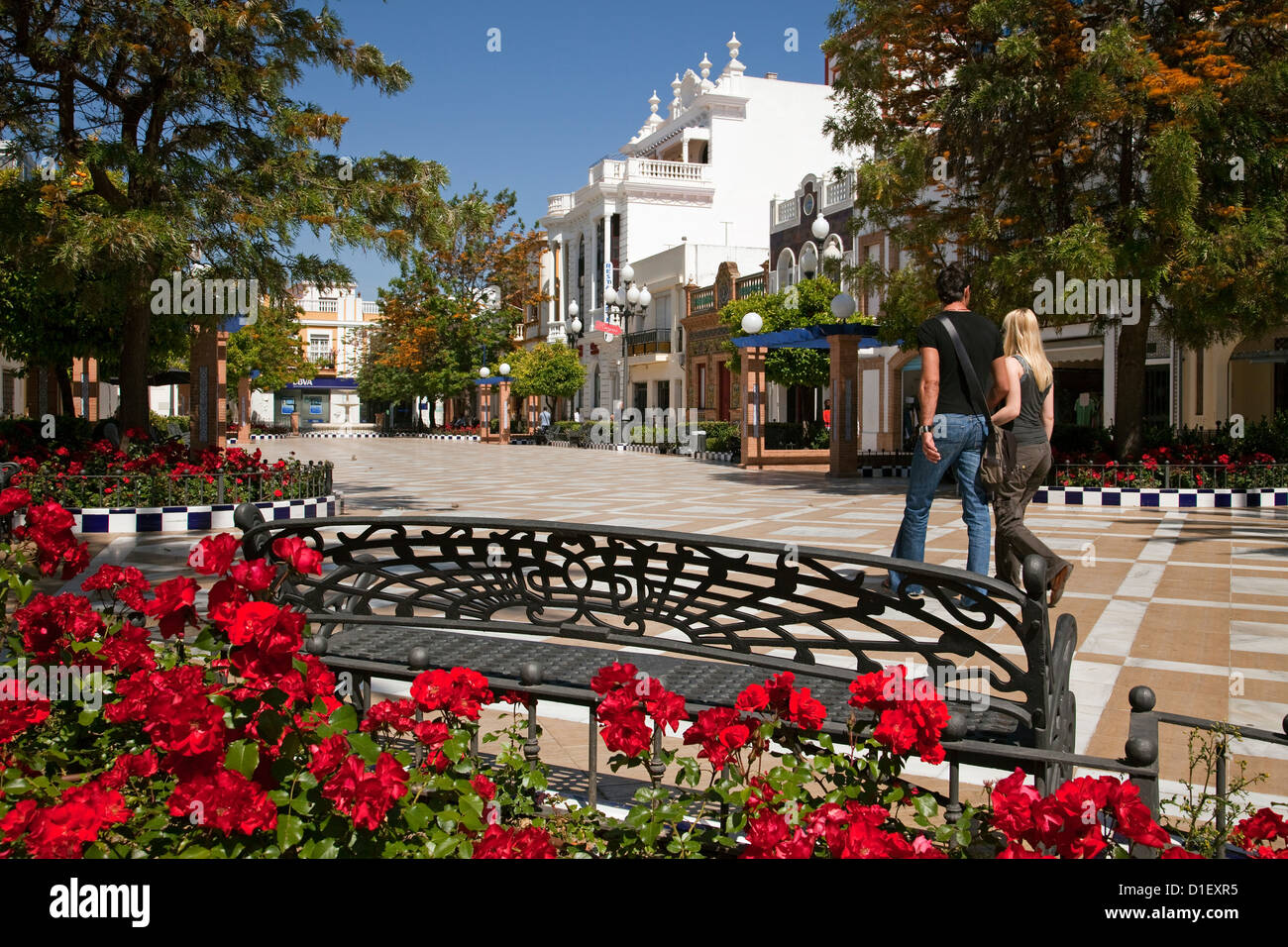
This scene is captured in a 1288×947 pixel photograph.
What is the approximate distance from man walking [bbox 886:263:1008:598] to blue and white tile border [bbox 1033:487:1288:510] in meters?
8.75

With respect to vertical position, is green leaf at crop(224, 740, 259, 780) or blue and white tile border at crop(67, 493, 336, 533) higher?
green leaf at crop(224, 740, 259, 780)

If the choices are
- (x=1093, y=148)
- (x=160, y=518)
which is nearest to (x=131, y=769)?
(x=160, y=518)

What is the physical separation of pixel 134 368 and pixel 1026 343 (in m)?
9.59

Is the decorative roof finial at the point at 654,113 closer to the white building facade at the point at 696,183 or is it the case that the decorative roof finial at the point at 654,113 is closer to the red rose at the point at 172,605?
the white building facade at the point at 696,183

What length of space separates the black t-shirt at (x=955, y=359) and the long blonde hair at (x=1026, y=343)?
57cm

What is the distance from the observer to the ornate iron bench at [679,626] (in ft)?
8.08

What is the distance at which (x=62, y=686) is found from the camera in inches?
113

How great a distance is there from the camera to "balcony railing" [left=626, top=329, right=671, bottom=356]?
4172 centimetres

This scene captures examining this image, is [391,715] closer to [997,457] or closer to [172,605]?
[172,605]

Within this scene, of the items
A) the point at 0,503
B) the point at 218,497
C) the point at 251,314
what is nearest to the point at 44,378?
the point at 251,314

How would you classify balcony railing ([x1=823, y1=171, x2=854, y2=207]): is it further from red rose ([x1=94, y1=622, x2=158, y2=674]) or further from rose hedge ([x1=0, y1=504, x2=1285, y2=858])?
rose hedge ([x1=0, y1=504, x2=1285, y2=858])

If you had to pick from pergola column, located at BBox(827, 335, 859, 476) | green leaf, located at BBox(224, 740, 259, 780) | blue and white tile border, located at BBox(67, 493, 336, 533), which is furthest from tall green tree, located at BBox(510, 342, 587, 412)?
green leaf, located at BBox(224, 740, 259, 780)

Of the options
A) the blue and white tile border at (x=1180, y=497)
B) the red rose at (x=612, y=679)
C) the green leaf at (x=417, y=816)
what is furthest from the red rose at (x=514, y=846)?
the blue and white tile border at (x=1180, y=497)
